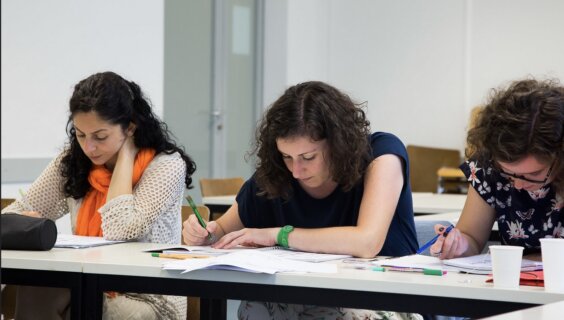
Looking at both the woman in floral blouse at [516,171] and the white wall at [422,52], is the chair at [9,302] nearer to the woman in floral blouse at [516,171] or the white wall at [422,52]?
the woman in floral blouse at [516,171]

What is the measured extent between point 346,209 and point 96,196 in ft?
3.11

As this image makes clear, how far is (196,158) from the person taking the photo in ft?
25.3

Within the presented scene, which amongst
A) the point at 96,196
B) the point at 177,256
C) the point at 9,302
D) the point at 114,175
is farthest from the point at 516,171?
the point at 9,302

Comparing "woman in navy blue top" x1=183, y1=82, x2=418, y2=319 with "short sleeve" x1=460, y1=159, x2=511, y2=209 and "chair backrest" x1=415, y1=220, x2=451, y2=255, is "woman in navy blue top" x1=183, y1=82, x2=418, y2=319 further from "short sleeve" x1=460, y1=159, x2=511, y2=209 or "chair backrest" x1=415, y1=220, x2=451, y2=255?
"chair backrest" x1=415, y1=220, x2=451, y2=255

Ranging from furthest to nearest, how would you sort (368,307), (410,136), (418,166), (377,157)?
(410,136) → (418,166) → (377,157) → (368,307)

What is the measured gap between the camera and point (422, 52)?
8.58m

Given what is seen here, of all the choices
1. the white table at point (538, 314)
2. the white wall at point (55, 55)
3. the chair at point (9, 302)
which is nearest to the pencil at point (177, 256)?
the white table at point (538, 314)

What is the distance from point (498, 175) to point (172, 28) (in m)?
5.26

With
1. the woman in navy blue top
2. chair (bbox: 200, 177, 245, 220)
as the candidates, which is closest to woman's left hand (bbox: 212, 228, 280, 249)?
the woman in navy blue top

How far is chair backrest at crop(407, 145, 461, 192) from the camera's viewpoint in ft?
26.1

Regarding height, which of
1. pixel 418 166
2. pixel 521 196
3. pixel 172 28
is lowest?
pixel 418 166

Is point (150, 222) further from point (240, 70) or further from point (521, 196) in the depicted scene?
point (240, 70)

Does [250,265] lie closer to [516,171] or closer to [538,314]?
[516,171]

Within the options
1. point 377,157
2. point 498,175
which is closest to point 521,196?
point 498,175
